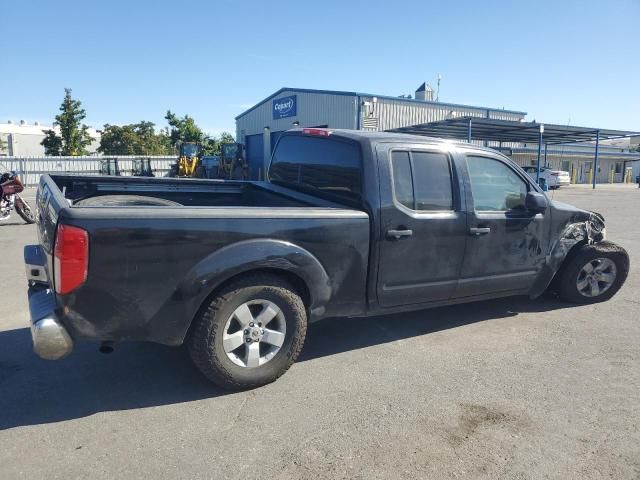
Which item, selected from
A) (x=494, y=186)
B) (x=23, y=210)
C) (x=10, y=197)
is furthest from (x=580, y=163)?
(x=494, y=186)

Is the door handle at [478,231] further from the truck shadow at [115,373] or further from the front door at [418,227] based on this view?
the truck shadow at [115,373]

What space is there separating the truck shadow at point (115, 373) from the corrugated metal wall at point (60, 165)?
30787mm

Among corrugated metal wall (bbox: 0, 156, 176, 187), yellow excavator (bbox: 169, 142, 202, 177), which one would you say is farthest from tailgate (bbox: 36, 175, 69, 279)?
corrugated metal wall (bbox: 0, 156, 176, 187)

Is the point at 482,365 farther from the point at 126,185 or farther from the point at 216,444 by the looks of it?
the point at 126,185

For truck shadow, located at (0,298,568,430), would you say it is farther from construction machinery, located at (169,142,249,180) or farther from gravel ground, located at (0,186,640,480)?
construction machinery, located at (169,142,249,180)

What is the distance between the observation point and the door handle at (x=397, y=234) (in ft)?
12.7

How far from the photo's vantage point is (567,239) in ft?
16.9

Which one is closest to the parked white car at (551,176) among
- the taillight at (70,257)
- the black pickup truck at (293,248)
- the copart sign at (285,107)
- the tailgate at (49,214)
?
the copart sign at (285,107)

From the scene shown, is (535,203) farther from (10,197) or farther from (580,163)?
(580,163)

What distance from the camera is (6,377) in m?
3.56

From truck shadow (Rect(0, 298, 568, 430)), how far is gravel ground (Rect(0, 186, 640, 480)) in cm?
1

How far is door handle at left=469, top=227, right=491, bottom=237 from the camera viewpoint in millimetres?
4324

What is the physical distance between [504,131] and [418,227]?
2751 cm

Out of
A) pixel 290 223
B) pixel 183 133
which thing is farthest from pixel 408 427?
pixel 183 133
